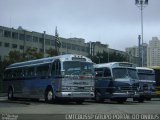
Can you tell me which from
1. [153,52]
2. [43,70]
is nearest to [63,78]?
[43,70]

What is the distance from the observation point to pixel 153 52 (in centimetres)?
11531

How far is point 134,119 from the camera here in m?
15.0

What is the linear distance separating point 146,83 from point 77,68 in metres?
8.57

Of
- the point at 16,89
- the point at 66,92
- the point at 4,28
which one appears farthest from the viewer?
the point at 4,28

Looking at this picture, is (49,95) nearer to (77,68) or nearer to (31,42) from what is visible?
(77,68)

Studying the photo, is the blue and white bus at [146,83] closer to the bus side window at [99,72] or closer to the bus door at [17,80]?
the bus side window at [99,72]

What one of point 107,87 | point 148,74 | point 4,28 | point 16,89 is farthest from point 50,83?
point 4,28

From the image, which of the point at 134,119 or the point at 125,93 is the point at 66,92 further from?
the point at 134,119

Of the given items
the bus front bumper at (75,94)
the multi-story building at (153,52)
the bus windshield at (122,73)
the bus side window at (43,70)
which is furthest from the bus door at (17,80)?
the multi-story building at (153,52)

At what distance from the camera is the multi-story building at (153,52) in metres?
113

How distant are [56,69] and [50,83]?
42.5 inches

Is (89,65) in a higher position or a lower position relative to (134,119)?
higher

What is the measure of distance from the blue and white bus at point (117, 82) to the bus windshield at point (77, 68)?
7.63 ft

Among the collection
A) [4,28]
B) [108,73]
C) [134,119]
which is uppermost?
[4,28]
